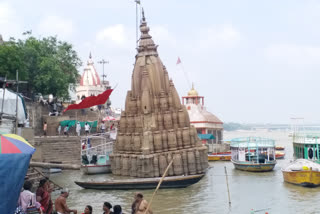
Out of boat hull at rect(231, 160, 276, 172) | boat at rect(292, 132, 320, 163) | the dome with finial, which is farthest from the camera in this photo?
the dome with finial

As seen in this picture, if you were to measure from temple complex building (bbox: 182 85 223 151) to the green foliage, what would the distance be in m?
21.1

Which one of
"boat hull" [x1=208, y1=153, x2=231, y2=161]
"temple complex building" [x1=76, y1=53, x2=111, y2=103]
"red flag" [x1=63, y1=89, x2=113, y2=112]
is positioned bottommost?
"boat hull" [x1=208, y1=153, x2=231, y2=161]

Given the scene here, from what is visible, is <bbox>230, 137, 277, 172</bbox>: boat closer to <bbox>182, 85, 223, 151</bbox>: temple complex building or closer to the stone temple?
the stone temple

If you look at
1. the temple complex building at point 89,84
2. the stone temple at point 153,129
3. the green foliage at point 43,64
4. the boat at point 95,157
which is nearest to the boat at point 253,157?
the stone temple at point 153,129

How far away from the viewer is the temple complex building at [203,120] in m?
58.4

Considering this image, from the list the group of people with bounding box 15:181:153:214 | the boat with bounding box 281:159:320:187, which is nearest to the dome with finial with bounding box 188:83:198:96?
the boat with bounding box 281:159:320:187

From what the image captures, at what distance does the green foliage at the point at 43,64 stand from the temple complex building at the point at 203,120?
21.1 metres

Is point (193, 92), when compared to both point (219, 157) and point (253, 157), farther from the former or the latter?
point (253, 157)

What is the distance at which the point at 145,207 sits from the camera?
12141mm

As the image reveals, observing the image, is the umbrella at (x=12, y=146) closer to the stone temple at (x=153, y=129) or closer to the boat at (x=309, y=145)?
the stone temple at (x=153, y=129)

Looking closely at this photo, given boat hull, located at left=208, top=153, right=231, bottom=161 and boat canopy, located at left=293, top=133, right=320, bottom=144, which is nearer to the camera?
boat canopy, located at left=293, top=133, right=320, bottom=144

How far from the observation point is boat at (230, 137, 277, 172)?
114ft

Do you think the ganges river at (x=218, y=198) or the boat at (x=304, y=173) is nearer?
the ganges river at (x=218, y=198)

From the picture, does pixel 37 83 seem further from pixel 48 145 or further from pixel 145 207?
pixel 145 207
